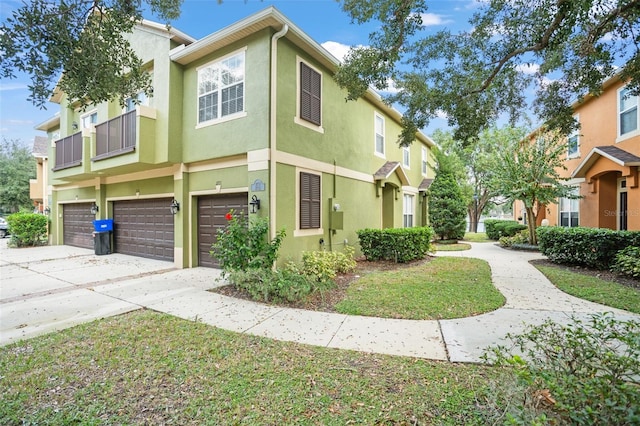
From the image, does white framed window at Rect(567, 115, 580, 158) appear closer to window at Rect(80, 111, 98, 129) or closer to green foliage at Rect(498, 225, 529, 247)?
green foliage at Rect(498, 225, 529, 247)

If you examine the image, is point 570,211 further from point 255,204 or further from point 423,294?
point 255,204

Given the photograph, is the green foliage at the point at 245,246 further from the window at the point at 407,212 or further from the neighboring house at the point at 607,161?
the neighboring house at the point at 607,161

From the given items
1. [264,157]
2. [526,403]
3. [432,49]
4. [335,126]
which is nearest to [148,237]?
[264,157]

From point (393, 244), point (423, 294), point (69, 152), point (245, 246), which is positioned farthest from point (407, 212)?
point (69, 152)

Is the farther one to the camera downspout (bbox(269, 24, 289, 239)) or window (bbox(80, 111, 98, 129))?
window (bbox(80, 111, 98, 129))

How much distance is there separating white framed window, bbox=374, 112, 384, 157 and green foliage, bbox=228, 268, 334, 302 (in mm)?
7935

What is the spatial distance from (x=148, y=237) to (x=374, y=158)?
9.30 m

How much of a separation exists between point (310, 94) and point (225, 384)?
311 inches

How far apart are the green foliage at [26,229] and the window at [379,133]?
17.5 meters

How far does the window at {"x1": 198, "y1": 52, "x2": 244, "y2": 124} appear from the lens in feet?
27.2

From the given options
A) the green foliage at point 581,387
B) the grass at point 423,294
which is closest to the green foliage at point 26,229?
the grass at point 423,294

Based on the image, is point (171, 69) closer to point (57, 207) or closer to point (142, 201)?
point (142, 201)

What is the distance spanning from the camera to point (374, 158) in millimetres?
12789

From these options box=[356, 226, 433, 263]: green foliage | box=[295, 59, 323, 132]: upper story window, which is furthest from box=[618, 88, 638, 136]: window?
box=[295, 59, 323, 132]: upper story window
